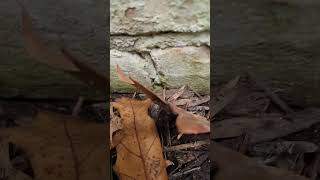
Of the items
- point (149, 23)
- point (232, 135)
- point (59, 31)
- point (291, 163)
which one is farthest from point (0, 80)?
point (291, 163)

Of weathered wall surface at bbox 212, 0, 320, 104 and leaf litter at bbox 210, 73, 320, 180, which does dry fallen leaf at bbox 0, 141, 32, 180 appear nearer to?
leaf litter at bbox 210, 73, 320, 180

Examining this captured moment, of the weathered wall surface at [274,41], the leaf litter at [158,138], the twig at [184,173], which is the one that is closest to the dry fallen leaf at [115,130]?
the leaf litter at [158,138]

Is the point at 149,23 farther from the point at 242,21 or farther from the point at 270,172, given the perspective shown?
the point at 270,172

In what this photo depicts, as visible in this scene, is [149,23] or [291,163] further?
[149,23]

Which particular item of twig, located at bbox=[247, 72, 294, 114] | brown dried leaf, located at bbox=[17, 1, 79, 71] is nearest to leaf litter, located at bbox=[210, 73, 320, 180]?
twig, located at bbox=[247, 72, 294, 114]

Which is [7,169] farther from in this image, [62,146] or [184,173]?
[184,173]

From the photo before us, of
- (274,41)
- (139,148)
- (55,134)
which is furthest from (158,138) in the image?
(274,41)

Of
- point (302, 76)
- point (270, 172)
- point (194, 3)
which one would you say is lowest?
point (270, 172)
